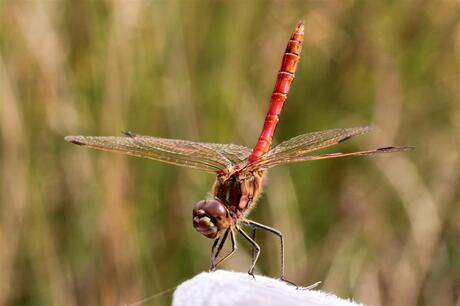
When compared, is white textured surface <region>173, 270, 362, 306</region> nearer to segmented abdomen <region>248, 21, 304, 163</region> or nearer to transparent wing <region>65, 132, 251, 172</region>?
transparent wing <region>65, 132, 251, 172</region>

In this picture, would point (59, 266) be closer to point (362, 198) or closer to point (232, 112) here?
point (232, 112)

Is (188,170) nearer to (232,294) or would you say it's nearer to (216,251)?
(216,251)

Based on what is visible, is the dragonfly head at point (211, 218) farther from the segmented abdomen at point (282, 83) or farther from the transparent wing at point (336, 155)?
the segmented abdomen at point (282, 83)

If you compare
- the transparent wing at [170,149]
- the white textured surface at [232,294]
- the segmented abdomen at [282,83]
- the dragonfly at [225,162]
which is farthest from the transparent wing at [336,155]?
the white textured surface at [232,294]

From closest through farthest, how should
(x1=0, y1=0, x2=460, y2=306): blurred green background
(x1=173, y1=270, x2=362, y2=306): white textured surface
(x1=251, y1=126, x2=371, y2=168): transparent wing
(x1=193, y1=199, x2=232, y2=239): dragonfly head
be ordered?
(x1=173, y1=270, x2=362, y2=306): white textured surface → (x1=193, y1=199, x2=232, y2=239): dragonfly head → (x1=251, y1=126, x2=371, y2=168): transparent wing → (x1=0, y1=0, x2=460, y2=306): blurred green background

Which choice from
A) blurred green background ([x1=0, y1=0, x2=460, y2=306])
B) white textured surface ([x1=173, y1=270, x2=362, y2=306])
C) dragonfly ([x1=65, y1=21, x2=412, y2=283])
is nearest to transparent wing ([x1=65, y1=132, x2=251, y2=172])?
→ dragonfly ([x1=65, y1=21, x2=412, y2=283])
